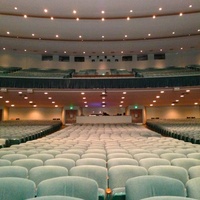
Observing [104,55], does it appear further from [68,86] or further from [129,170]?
[129,170]

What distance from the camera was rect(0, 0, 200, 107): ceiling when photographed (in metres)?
12.1

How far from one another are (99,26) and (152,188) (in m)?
13.9

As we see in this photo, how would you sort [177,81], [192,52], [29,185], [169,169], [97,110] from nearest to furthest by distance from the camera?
[29,185]
[169,169]
[177,81]
[192,52]
[97,110]

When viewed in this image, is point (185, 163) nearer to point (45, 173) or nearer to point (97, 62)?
point (45, 173)

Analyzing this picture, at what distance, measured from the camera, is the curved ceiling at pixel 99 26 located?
473 inches

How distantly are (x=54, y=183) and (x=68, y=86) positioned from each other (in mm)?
13512

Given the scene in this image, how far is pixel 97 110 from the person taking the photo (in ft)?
78.6

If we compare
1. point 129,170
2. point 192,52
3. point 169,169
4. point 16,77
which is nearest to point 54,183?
point 129,170

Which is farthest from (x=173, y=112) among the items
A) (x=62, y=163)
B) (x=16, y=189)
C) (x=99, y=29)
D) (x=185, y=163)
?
(x=16, y=189)

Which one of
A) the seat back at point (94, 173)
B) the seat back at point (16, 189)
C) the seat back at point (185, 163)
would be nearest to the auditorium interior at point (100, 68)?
the seat back at point (185, 163)

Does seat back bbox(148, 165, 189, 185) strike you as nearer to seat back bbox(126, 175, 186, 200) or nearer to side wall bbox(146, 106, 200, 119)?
seat back bbox(126, 175, 186, 200)

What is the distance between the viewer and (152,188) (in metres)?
2.08

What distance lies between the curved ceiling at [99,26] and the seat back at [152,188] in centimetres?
1123

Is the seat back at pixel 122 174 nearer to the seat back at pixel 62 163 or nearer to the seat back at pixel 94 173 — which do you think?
the seat back at pixel 94 173
